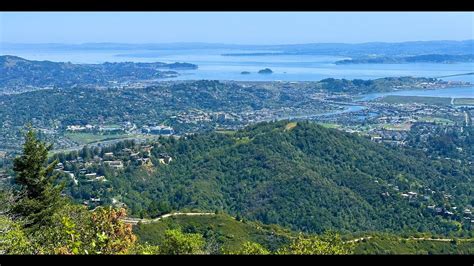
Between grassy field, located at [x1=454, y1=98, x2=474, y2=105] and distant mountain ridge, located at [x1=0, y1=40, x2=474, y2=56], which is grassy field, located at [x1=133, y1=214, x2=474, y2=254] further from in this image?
grassy field, located at [x1=454, y1=98, x2=474, y2=105]

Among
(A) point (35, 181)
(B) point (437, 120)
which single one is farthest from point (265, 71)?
(A) point (35, 181)

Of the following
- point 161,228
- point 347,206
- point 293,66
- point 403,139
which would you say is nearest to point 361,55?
point 293,66

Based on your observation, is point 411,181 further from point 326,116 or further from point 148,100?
point 148,100

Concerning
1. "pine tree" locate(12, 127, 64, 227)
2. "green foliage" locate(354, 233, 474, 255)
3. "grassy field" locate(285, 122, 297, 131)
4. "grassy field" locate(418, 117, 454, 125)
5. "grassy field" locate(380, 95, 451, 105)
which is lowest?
"green foliage" locate(354, 233, 474, 255)

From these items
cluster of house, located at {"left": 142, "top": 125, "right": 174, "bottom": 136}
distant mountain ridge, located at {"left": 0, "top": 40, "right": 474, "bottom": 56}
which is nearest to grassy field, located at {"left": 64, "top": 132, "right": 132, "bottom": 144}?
cluster of house, located at {"left": 142, "top": 125, "right": 174, "bottom": 136}

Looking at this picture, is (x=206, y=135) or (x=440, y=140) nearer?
(x=440, y=140)

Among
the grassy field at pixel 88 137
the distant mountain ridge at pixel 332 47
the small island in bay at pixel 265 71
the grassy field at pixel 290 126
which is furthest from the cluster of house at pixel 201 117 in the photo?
the small island in bay at pixel 265 71

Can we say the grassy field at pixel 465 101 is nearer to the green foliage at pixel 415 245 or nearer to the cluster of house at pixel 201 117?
the cluster of house at pixel 201 117
